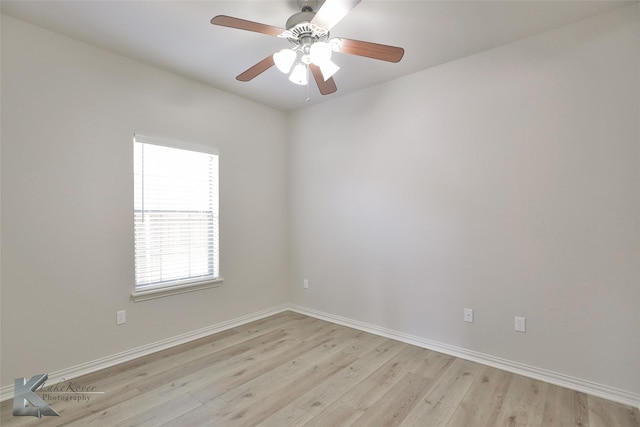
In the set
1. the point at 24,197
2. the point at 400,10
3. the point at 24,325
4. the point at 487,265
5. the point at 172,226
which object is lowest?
the point at 24,325

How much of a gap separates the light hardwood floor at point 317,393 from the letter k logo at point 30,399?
47 millimetres

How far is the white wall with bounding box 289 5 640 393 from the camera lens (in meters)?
2.13

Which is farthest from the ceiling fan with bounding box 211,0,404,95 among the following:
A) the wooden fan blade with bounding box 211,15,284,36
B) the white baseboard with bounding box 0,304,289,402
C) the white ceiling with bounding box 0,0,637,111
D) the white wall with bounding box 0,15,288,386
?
the white baseboard with bounding box 0,304,289,402

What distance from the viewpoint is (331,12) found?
158 centimetres

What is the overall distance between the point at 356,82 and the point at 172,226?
2360 millimetres

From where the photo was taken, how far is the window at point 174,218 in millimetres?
2814

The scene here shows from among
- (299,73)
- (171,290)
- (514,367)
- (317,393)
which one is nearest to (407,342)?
(514,367)

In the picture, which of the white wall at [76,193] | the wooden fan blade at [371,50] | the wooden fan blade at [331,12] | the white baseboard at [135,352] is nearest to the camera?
the wooden fan blade at [331,12]

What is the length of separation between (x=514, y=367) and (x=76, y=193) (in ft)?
12.2

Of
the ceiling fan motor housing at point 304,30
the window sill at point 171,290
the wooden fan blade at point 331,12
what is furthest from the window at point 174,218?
the wooden fan blade at point 331,12

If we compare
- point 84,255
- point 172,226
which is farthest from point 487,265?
point 84,255

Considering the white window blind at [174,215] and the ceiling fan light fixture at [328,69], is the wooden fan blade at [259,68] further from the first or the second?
the white window blind at [174,215]

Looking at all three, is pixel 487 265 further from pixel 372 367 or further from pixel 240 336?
pixel 240 336

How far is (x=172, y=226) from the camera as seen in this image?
3043 millimetres
